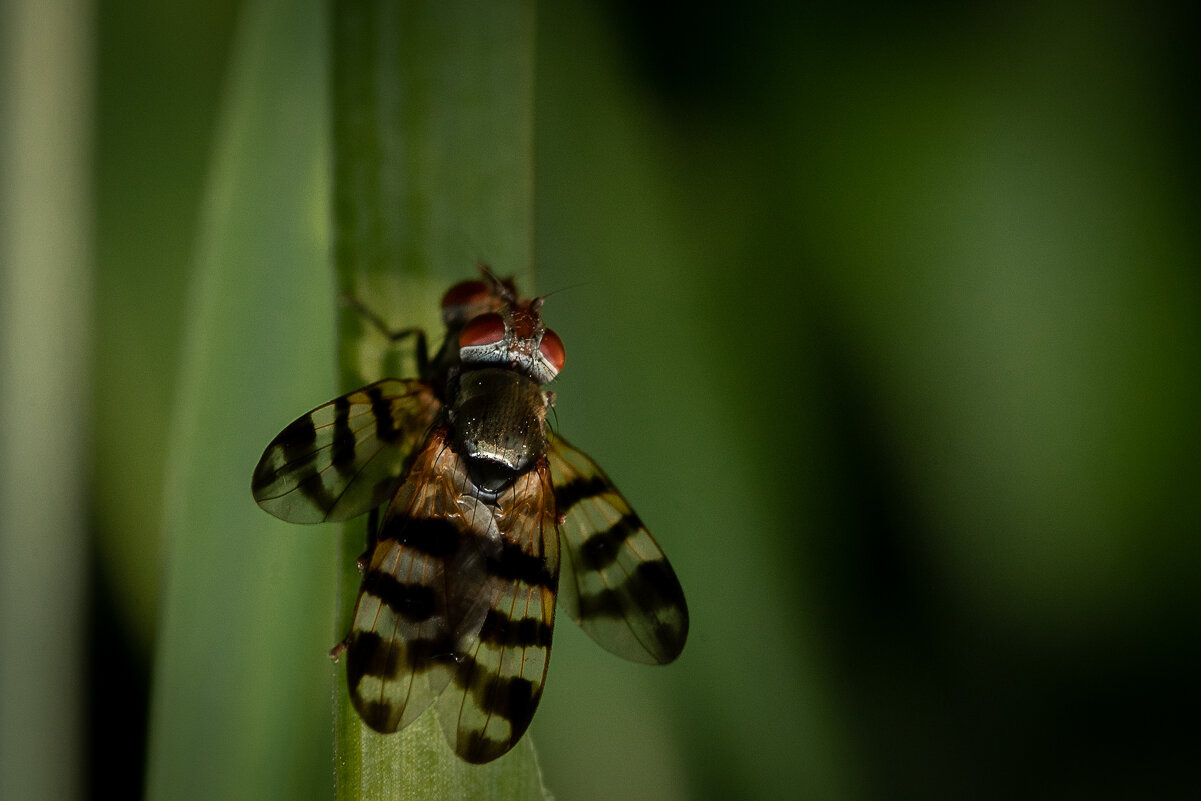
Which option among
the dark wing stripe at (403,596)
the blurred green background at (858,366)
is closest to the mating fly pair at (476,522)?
the dark wing stripe at (403,596)

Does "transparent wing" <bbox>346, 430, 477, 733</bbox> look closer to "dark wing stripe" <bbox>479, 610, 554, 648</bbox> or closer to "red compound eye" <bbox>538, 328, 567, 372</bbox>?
"dark wing stripe" <bbox>479, 610, 554, 648</bbox>

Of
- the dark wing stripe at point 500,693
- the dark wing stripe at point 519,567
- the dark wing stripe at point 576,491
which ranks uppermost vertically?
the dark wing stripe at point 576,491

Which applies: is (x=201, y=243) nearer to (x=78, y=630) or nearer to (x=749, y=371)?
(x=78, y=630)

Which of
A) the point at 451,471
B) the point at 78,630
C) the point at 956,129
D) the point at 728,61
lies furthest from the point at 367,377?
the point at 956,129

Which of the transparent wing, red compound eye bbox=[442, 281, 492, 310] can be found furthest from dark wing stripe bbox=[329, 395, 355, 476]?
red compound eye bbox=[442, 281, 492, 310]

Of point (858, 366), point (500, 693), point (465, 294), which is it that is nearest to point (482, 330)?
point (465, 294)

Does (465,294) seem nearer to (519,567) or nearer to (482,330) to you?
(482,330)

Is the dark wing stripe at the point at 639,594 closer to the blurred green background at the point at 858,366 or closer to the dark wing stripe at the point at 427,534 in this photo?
the blurred green background at the point at 858,366
